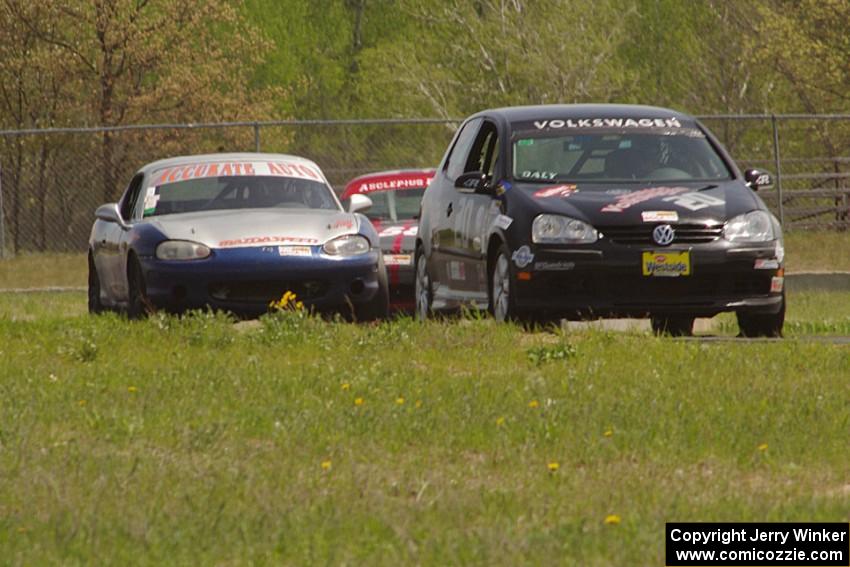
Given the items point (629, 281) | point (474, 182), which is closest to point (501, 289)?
point (474, 182)

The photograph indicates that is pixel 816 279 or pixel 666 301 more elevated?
pixel 666 301

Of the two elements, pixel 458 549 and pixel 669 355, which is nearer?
pixel 458 549

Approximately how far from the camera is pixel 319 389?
29.0 feet

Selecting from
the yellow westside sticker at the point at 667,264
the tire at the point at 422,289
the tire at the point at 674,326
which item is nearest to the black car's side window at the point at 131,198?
the tire at the point at 422,289

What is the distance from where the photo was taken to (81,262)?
93.7 feet

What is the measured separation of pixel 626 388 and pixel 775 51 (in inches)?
1136

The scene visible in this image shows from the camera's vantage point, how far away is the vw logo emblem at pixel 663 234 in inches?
465

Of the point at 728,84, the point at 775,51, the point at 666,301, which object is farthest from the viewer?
the point at 728,84

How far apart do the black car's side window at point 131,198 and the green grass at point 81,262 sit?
1137cm

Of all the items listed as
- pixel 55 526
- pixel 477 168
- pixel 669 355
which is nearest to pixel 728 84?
pixel 477 168

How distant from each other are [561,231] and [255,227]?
2777 millimetres

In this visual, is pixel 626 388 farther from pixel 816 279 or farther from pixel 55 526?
pixel 816 279

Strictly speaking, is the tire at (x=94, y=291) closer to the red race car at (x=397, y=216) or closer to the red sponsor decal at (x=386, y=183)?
the red race car at (x=397, y=216)

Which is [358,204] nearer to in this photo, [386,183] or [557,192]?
[557,192]
